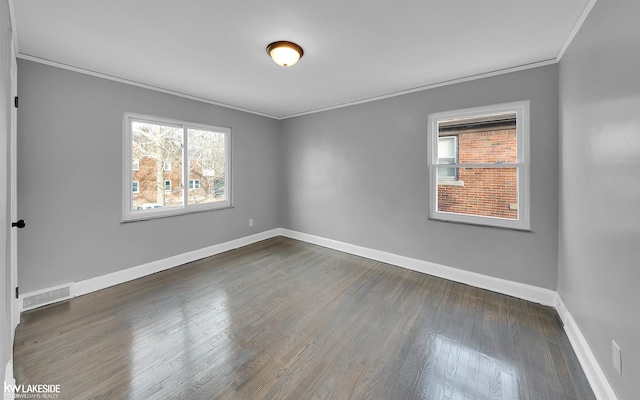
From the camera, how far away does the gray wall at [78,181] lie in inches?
100

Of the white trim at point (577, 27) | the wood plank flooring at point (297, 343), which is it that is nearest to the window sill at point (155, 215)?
the wood plank flooring at point (297, 343)

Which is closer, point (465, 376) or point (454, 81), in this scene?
point (465, 376)

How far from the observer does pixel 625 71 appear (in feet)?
4.42

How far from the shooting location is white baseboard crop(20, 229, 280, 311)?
2876 millimetres

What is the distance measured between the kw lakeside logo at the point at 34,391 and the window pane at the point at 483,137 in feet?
13.7

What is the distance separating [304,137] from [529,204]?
362 centimetres

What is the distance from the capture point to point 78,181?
2.85m

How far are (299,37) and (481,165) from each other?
252 cm

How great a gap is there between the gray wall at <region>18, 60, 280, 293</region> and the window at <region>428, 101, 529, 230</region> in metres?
3.67

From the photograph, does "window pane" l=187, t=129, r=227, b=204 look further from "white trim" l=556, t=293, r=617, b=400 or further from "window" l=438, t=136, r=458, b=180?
"white trim" l=556, t=293, r=617, b=400

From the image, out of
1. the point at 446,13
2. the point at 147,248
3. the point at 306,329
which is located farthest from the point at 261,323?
the point at 446,13

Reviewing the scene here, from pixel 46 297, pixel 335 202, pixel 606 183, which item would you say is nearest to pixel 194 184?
pixel 46 297

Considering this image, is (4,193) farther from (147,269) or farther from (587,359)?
(587,359)

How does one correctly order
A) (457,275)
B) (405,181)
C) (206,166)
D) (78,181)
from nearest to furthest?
(78,181), (457,275), (405,181), (206,166)
